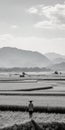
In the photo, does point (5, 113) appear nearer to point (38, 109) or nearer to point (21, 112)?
point (21, 112)

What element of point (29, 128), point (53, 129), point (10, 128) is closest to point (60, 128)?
point (53, 129)

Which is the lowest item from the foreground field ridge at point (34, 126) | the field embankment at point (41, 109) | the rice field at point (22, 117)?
the rice field at point (22, 117)

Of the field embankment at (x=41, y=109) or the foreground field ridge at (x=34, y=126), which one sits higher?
the foreground field ridge at (x=34, y=126)

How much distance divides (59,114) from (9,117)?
351 cm

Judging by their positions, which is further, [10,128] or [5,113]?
[5,113]

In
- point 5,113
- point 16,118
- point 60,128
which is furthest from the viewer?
point 5,113

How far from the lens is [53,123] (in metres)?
Answer: 8.15

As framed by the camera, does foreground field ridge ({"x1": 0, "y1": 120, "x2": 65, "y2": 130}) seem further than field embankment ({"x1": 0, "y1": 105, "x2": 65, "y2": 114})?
No

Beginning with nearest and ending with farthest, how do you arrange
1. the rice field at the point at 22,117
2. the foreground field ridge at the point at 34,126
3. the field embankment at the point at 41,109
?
the foreground field ridge at the point at 34,126, the rice field at the point at 22,117, the field embankment at the point at 41,109

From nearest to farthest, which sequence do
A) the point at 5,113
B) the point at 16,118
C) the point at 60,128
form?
the point at 60,128 < the point at 16,118 < the point at 5,113

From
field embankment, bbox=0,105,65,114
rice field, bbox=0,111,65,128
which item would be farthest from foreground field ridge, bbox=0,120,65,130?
field embankment, bbox=0,105,65,114

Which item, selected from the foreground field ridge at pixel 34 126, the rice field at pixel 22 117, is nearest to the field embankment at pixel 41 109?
the rice field at pixel 22 117

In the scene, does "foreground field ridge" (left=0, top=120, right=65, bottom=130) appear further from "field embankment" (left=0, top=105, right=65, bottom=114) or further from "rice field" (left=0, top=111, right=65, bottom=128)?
"field embankment" (left=0, top=105, right=65, bottom=114)

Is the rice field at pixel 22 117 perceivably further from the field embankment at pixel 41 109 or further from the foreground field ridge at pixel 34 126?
the foreground field ridge at pixel 34 126
